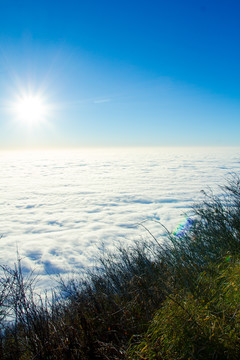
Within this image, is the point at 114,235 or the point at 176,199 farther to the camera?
the point at 176,199

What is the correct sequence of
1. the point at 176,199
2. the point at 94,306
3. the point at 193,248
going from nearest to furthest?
the point at 94,306 → the point at 193,248 → the point at 176,199

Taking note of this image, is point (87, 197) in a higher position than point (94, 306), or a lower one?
lower

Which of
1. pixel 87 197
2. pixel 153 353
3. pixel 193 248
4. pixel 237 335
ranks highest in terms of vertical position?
pixel 237 335

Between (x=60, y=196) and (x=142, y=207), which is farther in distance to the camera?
(x=60, y=196)

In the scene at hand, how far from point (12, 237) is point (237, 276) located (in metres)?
34.4

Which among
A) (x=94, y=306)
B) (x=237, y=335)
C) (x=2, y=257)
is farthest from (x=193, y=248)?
(x=2, y=257)

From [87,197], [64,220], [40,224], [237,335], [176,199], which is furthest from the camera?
[87,197]

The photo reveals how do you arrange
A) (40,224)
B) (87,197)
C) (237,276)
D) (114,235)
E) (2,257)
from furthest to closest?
1. (87,197)
2. (40,224)
3. (114,235)
4. (2,257)
5. (237,276)

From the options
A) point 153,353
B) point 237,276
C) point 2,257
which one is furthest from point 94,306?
point 2,257

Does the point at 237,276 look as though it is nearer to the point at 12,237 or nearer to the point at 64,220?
the point at 12,237

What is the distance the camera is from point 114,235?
99.4 ft

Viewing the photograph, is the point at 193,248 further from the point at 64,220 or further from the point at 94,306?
the point at 64,220

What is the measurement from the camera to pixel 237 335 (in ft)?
7.39

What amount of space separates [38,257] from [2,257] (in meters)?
3.90
